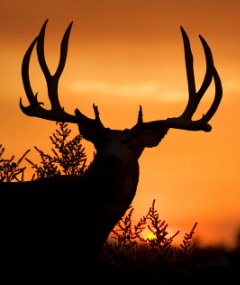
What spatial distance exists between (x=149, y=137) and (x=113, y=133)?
503 millimetres

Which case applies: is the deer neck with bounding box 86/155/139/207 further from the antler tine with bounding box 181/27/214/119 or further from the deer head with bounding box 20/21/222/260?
the antler tine with bounding box 181/27/214/119

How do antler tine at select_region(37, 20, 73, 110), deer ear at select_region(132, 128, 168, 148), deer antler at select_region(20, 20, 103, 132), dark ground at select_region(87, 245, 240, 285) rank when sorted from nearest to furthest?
1. dark ground at select_region(87, 245, 240, 285)
2. deer ear at select_region(132, 128, 168, 148)
3. deer antler at select_region(20, 20, 103, 132)
4. antler tine at select_region(37, 20, 73, 110)

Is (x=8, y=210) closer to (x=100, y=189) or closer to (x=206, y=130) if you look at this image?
(x=100, y=189)

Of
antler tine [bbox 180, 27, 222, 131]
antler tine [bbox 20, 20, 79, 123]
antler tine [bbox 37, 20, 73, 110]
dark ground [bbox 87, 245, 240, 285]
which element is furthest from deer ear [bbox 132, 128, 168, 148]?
antler tine [bbox 37, 20, 73, 110]

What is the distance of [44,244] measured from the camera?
11.1 metres

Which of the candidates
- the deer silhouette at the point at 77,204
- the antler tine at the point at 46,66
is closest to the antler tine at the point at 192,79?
the deer silhouette at the point at 77,204

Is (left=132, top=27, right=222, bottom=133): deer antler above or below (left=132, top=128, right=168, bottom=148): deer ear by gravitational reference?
above

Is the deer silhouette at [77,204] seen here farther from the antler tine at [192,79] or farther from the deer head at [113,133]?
the antler tine at [192,79]

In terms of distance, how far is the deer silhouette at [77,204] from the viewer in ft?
36.0

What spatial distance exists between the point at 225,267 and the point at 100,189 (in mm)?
1610

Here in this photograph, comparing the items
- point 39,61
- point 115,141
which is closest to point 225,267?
point 115,141

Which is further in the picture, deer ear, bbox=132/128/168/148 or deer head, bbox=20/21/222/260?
deer ear, bbox=132/128/168/148

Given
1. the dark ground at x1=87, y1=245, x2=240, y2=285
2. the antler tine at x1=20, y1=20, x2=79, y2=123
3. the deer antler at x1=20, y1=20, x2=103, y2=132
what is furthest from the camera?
the antler tine at x1=20, y1=20, x2=79, y2=123

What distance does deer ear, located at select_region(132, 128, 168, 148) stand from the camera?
37.6ft
